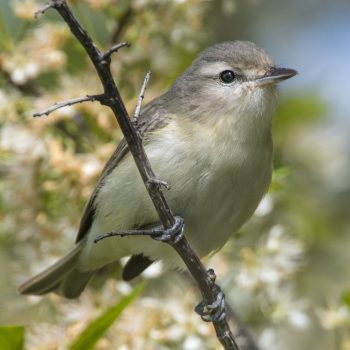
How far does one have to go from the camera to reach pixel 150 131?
11.5 feet

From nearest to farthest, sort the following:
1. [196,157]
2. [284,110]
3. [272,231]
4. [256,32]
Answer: [196,157]
[272,231]
[284,110]
[256,32]

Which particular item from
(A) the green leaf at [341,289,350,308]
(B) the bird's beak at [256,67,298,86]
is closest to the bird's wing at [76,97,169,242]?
(B) the bird's beak at [256,67,298,86]

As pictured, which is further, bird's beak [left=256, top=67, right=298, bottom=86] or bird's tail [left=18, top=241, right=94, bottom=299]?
bird's tail [left=18, top=241, right=94, bottom=299]

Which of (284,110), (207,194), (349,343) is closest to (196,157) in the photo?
(207,194)

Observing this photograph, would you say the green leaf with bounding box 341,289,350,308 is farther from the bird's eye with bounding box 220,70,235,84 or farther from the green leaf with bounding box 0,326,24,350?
the green leaf with bounding box 0,326,24,350

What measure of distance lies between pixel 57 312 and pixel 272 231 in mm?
1216

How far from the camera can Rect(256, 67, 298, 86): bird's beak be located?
3.44 meters

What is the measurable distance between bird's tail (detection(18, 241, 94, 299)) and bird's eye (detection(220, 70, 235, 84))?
43.6 inches

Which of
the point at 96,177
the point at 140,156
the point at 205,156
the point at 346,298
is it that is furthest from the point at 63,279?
the point at 140,156

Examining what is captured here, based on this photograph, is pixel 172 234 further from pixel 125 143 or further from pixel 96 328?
pixel 125 143

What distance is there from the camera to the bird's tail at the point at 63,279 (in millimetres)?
4043

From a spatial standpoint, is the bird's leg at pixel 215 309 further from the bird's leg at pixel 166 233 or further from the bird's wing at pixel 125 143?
the bird's wing at pixel 125 143

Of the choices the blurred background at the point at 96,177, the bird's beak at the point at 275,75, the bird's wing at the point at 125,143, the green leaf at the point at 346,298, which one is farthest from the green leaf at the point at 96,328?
the bird's beak at the point at 275,75

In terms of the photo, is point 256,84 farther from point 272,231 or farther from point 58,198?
point 58,198
